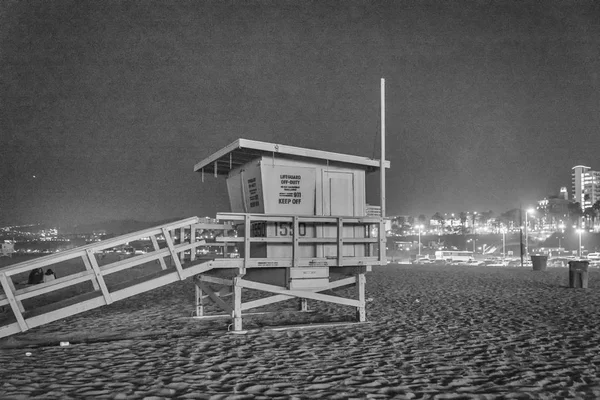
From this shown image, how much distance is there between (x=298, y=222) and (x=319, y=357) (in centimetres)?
330

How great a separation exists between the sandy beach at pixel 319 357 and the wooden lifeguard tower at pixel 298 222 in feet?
3.29

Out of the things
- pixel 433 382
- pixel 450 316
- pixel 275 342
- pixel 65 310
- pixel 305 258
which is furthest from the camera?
pixel 450 316

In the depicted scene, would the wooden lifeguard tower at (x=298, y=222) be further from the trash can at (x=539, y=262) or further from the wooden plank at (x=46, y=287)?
the trash can at (x=539, y=262)

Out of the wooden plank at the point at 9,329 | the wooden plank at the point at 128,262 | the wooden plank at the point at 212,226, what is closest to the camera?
the wooden plank at the point at 9,329

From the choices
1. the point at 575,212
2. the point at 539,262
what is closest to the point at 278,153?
the point at 539,262

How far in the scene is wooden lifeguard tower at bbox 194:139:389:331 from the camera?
10430 mm

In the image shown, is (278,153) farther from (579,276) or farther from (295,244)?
(579,276)

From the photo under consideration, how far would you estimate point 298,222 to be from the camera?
34.9ft

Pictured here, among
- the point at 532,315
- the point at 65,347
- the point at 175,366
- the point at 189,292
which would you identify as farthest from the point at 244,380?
the point at 189,292

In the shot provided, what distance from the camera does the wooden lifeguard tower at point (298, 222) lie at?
10.4 m

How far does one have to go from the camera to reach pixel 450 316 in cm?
1253

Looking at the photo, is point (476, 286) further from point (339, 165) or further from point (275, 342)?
point (275, 342)

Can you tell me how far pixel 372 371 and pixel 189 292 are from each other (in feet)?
45.8

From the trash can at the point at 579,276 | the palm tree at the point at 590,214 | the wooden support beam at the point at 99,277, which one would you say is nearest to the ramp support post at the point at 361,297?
the wooden support beam at the point at 99,277
